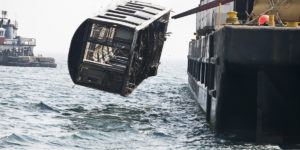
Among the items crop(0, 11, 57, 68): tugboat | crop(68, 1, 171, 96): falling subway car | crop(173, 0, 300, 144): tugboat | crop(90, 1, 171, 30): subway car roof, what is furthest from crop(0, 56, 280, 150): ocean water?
crop(0, 11, 57, 68): tugboat

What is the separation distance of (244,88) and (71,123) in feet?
29.4

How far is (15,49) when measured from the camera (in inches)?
3423

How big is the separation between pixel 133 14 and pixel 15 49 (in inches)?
2740

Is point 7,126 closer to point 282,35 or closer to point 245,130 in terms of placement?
point 245,130

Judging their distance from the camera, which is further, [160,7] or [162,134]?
[160,7]

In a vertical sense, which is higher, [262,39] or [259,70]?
[262,39]

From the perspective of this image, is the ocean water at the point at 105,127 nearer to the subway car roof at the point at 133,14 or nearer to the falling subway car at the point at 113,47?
the falling subway car at the point at 113,47

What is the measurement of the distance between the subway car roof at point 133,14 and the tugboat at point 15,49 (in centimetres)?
5976

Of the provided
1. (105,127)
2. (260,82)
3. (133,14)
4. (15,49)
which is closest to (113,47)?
(133,14)

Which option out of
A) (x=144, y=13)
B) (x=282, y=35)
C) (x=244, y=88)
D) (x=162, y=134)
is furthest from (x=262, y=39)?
(x=144, y=13)

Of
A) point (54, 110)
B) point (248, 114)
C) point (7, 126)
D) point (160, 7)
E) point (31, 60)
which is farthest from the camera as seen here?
point (31, 60)

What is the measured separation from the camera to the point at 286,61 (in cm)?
1341

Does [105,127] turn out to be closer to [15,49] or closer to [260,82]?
[260,82]

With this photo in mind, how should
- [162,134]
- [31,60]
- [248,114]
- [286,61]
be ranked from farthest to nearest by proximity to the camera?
[31,60], [162,134], [248,114], [286,61]
